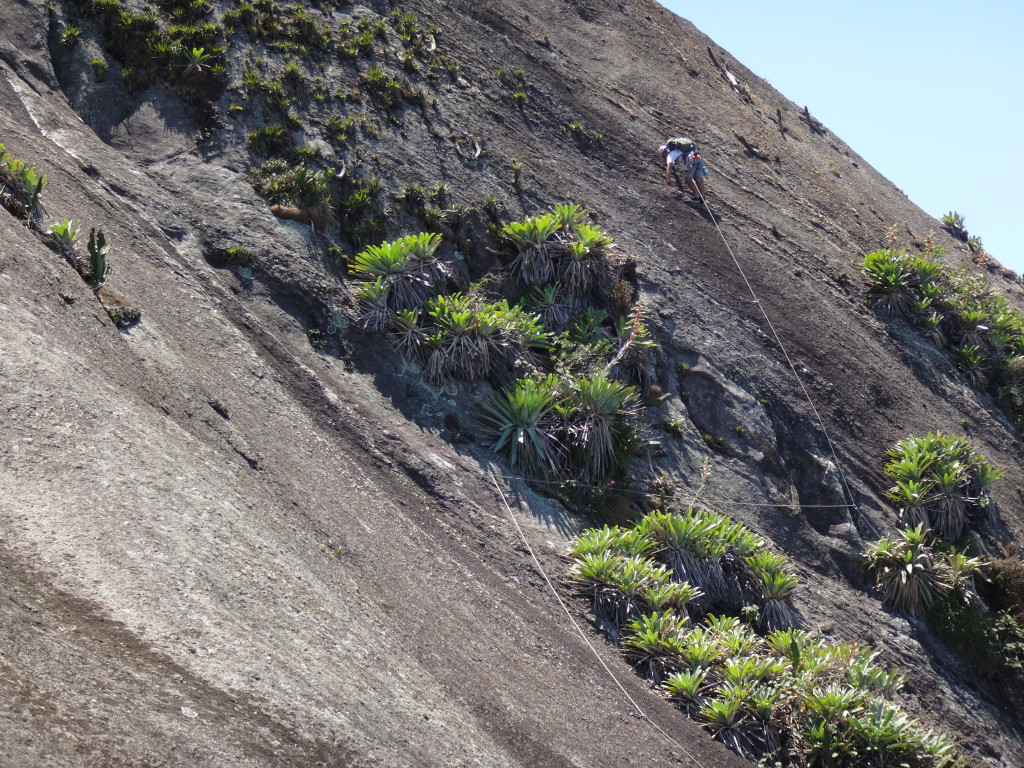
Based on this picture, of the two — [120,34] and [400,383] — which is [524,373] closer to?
[400,383]

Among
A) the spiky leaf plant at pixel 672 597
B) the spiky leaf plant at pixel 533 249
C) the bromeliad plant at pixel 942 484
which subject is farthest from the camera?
the bromeliad plant at pixel 942 484

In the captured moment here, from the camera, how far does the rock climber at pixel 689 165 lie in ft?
56.6

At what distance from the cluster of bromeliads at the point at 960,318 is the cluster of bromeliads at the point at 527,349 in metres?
7.54

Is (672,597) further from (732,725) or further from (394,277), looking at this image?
(394,277)

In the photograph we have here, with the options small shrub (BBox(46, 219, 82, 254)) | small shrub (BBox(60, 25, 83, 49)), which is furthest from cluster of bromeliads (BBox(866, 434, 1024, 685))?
small shrub (BBox(60, 25, 83, 49))

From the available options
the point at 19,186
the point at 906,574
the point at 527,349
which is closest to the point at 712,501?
the point at 906,574

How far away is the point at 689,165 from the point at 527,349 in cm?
704

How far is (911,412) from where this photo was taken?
16031 millimetres

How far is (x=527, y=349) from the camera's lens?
12211 millimetres

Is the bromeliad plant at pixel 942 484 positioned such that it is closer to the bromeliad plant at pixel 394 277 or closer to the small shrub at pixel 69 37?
the bromeliad plant at pixel 394 277

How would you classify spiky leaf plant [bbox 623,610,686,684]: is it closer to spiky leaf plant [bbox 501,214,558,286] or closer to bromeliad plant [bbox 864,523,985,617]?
bromeliad plant [bbox 864,523,985,617]

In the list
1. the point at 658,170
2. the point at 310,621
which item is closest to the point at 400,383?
the point at 310,621

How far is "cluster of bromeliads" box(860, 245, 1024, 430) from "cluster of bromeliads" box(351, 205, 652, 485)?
7537mm

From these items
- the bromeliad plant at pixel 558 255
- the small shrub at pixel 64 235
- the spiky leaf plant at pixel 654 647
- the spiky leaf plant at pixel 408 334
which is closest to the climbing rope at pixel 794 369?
the bromeliad plant at pixel 558 255
